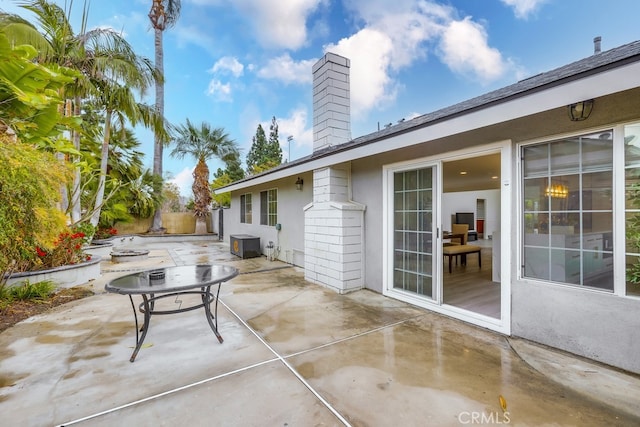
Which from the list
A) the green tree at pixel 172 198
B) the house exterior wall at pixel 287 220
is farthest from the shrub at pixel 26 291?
the green tree at pixel 172 198

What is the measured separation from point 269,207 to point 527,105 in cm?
757

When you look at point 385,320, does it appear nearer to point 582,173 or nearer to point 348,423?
point 348,423

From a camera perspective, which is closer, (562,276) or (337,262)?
(562,276)

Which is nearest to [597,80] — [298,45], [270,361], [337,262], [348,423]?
[348,423]

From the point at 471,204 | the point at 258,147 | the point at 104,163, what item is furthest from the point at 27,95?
the point at 258,147

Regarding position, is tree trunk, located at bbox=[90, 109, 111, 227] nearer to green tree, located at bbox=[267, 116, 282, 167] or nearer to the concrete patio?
the concrete patio

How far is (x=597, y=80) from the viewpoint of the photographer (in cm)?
205

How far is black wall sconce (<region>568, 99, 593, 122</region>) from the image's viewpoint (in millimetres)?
2629

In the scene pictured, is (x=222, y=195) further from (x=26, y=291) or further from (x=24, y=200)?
(x=24, y=200)

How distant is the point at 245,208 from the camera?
11234 millimetres

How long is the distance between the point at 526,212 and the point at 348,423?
2882 mm

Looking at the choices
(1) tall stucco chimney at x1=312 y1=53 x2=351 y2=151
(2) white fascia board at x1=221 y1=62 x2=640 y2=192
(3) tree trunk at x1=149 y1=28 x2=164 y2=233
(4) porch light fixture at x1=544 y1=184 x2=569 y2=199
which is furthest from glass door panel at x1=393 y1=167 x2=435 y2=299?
(3) tree trunk at x1=149 y1=28 x2=164 y2=233

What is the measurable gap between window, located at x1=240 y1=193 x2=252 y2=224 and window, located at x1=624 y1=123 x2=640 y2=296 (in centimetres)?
990

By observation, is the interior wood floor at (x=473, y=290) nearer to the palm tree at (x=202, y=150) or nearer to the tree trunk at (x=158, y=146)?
the palm tree at (x=202, y=150)
